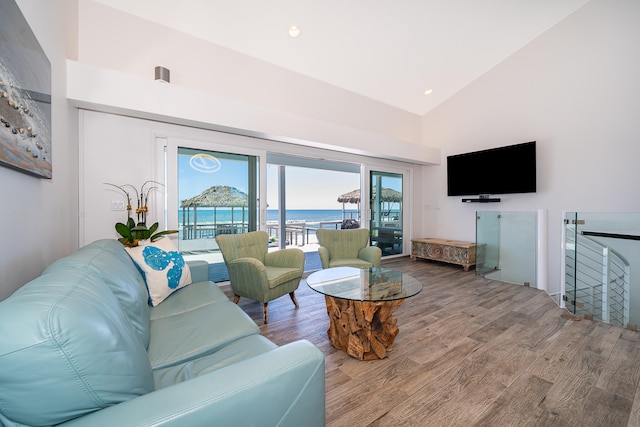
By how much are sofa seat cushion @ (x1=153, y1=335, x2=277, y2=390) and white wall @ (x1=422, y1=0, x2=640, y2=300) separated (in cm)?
473

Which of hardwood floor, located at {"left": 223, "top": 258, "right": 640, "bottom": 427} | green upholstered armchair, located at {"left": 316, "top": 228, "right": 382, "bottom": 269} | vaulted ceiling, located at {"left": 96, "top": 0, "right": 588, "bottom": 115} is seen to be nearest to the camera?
hardwood floor, located at {"left": 223, "top": 258, "right": 640, "bottom": 427}

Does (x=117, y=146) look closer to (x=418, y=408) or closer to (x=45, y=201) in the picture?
(x=45, y=201)

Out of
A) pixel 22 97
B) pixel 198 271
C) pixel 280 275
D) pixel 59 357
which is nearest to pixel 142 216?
pixel 198 271

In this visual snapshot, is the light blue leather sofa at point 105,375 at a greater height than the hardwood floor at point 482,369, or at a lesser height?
greater

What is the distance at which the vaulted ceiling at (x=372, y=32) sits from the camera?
9.62 ft

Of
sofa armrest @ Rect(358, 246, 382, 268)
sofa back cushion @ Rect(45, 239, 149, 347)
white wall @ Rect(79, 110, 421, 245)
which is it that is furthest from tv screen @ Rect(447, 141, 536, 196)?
sofa back cushion @ Rect(45, 239, 149, 347)

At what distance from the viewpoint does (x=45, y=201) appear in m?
1.79

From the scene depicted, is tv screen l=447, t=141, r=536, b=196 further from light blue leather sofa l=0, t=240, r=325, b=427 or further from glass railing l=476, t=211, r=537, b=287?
light blue leather sofa l=0, t=240, r=325, b=427

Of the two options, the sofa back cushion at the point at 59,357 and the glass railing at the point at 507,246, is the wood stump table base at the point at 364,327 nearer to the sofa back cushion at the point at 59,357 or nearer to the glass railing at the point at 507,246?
the sofa back cushion at the point at 59,357

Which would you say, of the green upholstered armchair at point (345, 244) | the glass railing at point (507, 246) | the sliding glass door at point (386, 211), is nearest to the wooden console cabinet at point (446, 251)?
the glass railing at point (507, 246)

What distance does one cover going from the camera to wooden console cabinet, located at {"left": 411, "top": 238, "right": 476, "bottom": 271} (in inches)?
185

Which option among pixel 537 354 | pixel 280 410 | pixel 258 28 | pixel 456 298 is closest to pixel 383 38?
pixel 258 28

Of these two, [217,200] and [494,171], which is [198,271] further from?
[494,171]

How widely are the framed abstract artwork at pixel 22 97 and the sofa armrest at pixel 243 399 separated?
120cm
